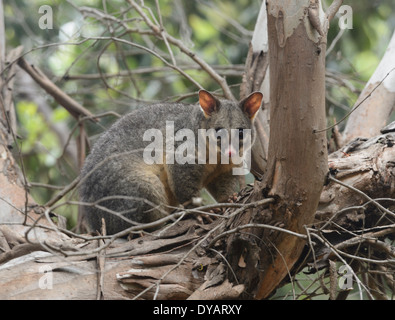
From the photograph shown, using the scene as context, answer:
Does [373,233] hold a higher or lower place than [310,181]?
lower

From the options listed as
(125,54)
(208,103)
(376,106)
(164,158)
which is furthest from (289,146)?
(125,54)

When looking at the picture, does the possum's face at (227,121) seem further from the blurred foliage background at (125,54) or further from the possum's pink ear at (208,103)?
the blurred foliage background at (125,54)

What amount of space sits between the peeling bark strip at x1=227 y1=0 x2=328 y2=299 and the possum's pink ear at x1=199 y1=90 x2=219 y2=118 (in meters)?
1.64

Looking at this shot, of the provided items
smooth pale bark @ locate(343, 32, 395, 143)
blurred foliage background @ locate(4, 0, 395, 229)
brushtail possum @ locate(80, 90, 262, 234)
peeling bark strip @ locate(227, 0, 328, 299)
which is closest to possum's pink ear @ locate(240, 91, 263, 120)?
brushtail possum @ locate(80, 90, 262, 234)

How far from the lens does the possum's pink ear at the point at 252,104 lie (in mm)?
5066

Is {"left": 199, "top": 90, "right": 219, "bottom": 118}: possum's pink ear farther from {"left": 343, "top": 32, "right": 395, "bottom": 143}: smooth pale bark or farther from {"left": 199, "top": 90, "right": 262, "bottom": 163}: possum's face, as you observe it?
{"left": 343, "top": 32, "right": 395, "bottom": 143}: smooth pale bark

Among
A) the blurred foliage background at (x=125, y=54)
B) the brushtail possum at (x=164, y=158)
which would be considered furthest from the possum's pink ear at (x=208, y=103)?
the blurred foliage background at (x=125, y=54)

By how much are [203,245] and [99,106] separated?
540cm

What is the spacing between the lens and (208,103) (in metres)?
5.13

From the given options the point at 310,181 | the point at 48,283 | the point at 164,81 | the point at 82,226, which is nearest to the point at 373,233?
the point at 310,181

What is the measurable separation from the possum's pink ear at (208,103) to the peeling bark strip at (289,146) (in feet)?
5.37

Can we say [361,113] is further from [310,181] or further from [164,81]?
[164,81]

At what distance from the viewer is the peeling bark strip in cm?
304
